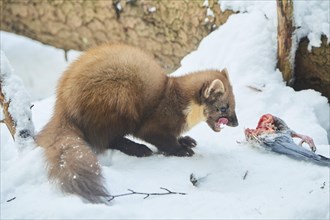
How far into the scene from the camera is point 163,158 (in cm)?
389

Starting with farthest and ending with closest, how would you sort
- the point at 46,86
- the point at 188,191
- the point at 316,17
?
the point at 46,86 → the point at 316,17 → the point at 188,191

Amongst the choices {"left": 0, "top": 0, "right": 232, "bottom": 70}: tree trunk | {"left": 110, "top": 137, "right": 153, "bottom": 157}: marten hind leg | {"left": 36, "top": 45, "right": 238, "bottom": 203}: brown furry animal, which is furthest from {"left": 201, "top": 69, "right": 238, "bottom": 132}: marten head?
{"left": 0, "top": 0, "right": 232, "bottom": 70}: tree trunk

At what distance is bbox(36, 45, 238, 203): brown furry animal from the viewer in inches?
149

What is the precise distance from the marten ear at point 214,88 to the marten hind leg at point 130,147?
0.56 meters

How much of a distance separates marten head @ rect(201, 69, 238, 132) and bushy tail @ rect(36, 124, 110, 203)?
0.94 metres

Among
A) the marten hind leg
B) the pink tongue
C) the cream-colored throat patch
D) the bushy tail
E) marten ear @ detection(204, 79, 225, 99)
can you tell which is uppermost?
marten ear @ detection(204, 79, 225, 99)

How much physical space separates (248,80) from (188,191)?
202cm

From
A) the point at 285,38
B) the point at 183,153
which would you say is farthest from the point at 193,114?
the point at 285,38

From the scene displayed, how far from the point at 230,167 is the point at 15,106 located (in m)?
1.42

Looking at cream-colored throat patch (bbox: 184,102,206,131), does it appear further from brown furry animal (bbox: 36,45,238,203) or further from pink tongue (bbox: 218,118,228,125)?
pink tongue (bbox: 218,118,228,125)

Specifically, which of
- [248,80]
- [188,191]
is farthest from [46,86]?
[188,191]

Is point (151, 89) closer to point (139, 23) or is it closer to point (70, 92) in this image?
point (70, 92)

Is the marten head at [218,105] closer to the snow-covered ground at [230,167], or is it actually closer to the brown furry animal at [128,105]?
the brown furry animal at [128,105]

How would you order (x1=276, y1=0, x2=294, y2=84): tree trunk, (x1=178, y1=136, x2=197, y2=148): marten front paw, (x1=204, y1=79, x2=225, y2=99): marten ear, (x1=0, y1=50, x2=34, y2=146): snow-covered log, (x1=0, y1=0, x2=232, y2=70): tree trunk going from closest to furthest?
(x1=0, y1=50, x2=34, y2=146): snow-covered log → (x1=204, y1=79, x2=225, y2=99): marten ear → (x1=178, y1=136, x2=197, y2=148): marten front paw → (x1=276, y1=0, x2=294, y2=84): tree trunk → (x1=0, y1=0, x2=232, y2=70): tree trunk
